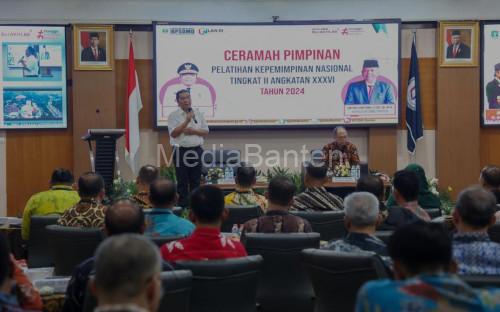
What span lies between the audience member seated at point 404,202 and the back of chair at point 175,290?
1782mm

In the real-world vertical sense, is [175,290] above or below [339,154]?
below

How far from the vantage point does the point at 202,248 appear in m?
2.96

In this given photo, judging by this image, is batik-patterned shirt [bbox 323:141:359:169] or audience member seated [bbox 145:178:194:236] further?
batik-patterned shirt [bbox 323:141:359:169]

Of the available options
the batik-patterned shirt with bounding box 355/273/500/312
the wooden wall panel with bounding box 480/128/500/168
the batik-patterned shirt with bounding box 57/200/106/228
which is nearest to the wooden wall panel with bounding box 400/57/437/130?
the wooden wall panel with bounding box 480/128/500/168

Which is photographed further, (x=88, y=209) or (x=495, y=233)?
(x=88, y=209)

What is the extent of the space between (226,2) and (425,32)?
283cm

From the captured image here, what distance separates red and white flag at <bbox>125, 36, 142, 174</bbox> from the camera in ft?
30.7

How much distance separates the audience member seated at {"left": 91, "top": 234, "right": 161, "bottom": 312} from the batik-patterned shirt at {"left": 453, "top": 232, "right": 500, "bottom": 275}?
→ 1387 millimetres

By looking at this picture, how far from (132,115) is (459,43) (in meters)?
4.62

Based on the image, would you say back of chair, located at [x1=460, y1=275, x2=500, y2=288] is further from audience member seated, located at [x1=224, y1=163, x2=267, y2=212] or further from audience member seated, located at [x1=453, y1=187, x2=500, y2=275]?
audience member seated, located at [x1=224, y1=163, x2=267, y2=212]

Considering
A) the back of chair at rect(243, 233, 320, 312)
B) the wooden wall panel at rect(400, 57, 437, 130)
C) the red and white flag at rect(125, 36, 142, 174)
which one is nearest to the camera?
the back of chair at rect(243, 233, 320, 312)

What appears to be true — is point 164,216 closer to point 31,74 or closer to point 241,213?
point 241,213

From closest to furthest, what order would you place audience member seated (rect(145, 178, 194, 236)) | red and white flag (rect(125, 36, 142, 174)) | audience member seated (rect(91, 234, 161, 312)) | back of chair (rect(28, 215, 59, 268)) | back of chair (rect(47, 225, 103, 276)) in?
audience member seated (rect(91, 234, 161, 312))
back of chair (rect(47, 225, 103, 276))
audience member seated (rect(145, 178, 194, 236))
back of chair (rect(28, 215, 59, 268))
red and white flag (rect(125, 36, 142, 174))

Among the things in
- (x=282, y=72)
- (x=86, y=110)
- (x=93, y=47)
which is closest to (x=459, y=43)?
(x=282, y=72)
